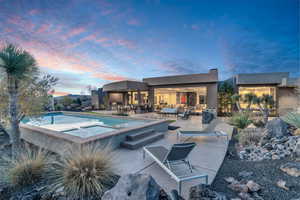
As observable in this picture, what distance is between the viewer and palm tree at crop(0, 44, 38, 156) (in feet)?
11.2

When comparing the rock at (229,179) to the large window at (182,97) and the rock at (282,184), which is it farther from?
the large window at (182,97)

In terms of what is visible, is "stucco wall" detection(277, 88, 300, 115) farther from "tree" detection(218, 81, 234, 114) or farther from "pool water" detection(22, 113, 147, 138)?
"pool water" detection(22, 113, 147, 138)

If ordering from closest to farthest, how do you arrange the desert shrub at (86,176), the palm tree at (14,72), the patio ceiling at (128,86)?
the desert shrub at (86,176), the palm tree at (14,72), the patio ceiling at (128,86)

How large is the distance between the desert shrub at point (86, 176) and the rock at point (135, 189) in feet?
1.56

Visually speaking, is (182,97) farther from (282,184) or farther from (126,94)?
(282,184)

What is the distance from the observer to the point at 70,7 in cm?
706

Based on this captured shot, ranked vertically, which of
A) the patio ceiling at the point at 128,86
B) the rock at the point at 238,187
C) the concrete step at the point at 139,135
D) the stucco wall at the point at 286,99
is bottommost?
the rock at the point at 238,187

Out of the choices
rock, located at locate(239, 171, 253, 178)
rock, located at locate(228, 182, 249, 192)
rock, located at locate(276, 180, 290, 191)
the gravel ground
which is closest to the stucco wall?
the gravel ground

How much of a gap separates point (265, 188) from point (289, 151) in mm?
2535

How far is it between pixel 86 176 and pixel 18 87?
3.48 meters

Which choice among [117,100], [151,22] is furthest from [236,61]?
[117,100]

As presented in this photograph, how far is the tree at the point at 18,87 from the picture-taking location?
3.47m

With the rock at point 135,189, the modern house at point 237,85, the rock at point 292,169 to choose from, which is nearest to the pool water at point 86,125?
the rock at point 135,189

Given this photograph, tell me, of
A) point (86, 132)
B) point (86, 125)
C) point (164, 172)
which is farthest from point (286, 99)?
point (86, 125)
